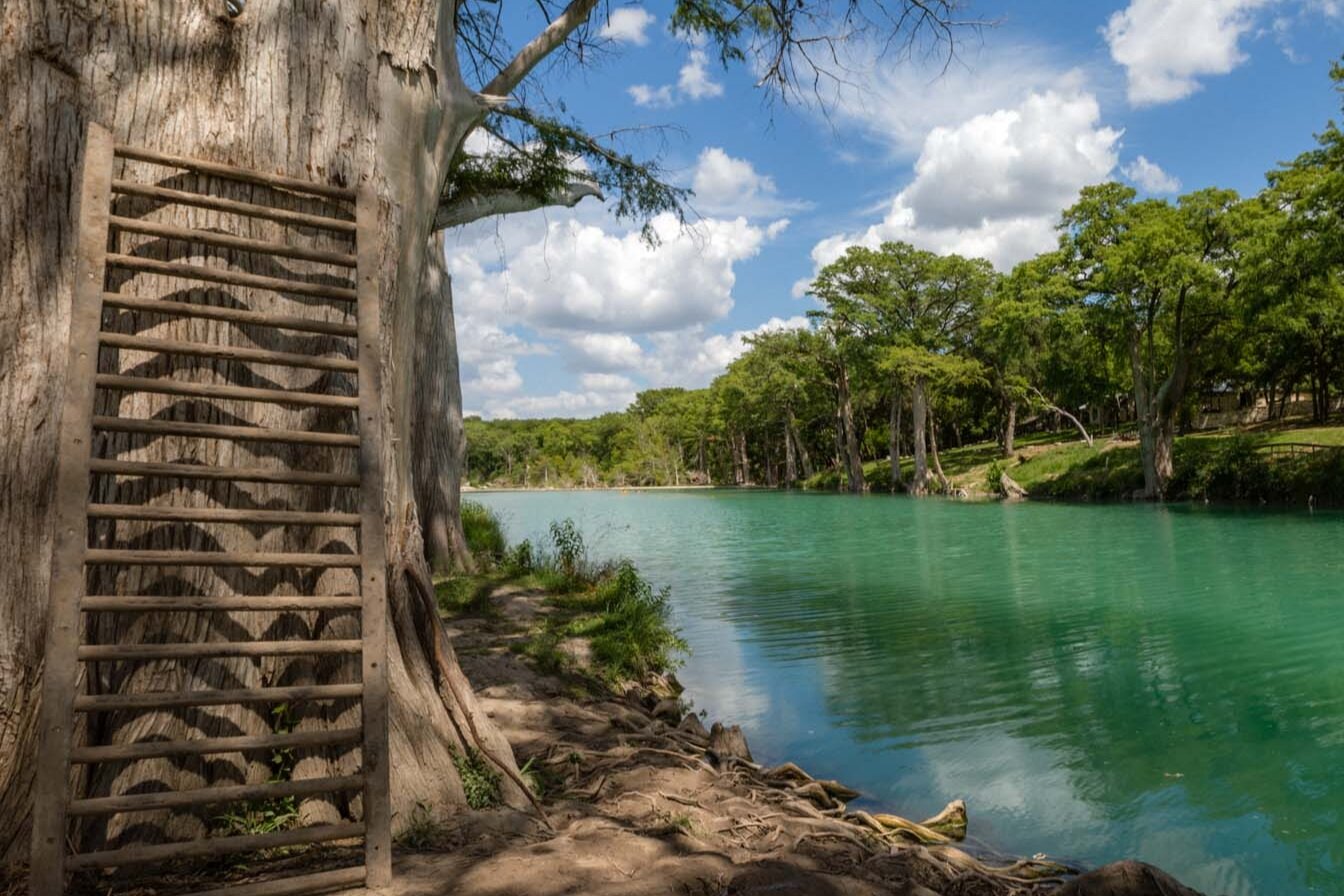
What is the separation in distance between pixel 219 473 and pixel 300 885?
1585 millimetres

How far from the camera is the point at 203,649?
9.87ft

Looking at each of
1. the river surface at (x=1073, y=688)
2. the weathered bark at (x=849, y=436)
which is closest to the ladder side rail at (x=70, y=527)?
the river surface at (x=1073, y=688)

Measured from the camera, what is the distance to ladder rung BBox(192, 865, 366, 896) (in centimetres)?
272

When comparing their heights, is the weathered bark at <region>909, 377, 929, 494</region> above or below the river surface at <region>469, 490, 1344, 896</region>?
above

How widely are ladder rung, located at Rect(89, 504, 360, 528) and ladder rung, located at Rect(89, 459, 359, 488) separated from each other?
0.43ft

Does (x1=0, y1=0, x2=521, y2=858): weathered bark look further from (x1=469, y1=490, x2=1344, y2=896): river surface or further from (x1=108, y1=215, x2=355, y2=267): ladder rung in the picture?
(x1=469, y1=490, x2=1344, y2=896): river surface

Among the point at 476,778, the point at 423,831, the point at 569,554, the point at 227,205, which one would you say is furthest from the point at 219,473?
the point at 569,554

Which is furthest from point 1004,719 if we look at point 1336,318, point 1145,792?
point 1336,318

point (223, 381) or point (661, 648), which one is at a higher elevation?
point (223, 381)

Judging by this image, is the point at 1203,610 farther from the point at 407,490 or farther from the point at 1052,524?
the point at 1052,524

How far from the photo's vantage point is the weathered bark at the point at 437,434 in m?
11.6

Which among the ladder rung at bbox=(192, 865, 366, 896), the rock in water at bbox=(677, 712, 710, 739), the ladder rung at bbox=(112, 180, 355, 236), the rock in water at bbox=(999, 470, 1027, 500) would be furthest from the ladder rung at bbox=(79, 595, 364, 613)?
the rock in water at bbox=(999, 470, 1027, 500)

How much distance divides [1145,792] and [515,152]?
9635 millimetres

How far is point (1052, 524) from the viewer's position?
974 inches
